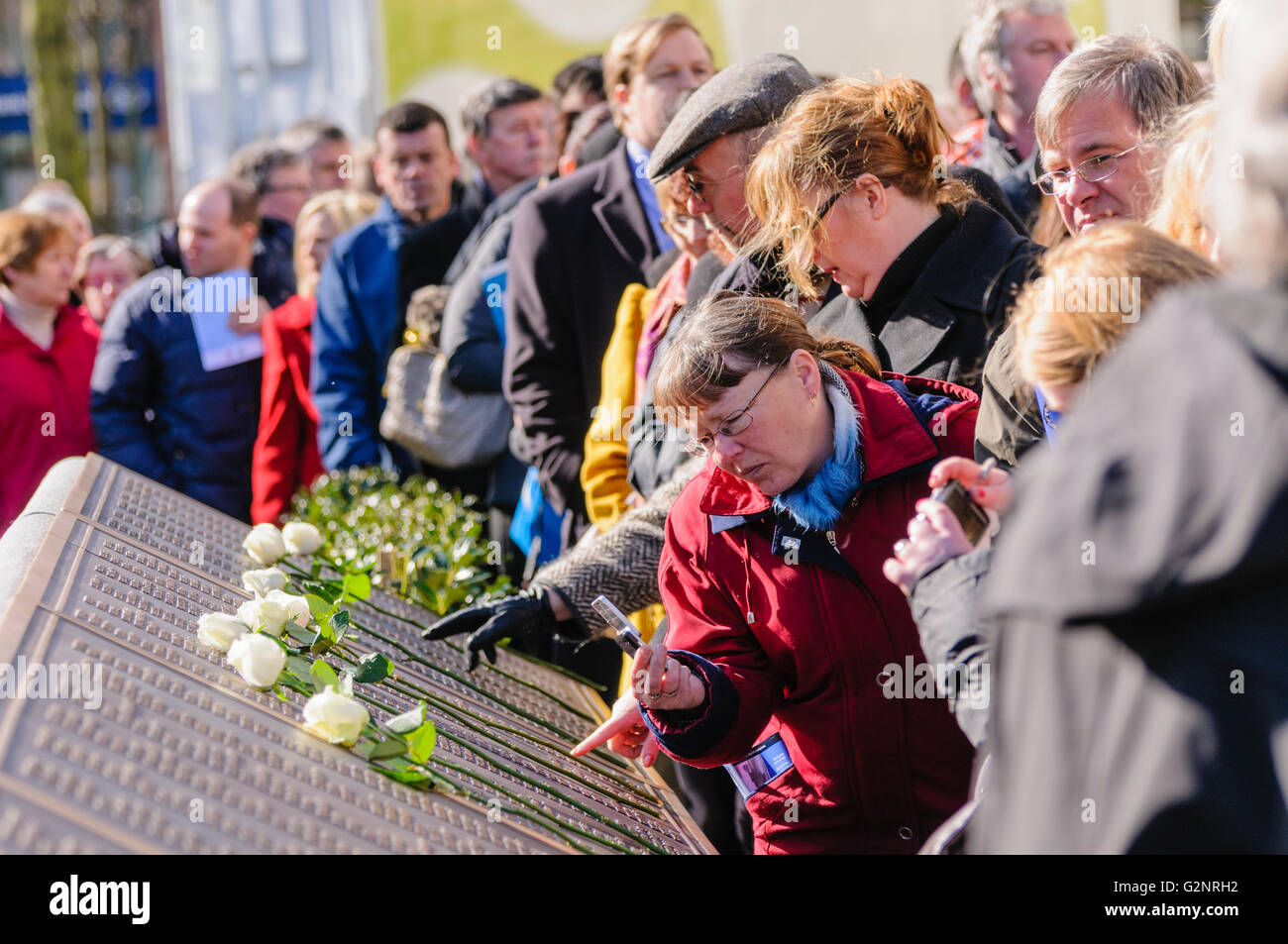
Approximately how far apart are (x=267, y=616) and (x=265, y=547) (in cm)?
66

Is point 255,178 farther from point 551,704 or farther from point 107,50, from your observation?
point 107,50

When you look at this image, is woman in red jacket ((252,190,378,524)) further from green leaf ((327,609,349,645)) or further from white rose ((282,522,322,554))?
green leaf ((327,609,349,645))

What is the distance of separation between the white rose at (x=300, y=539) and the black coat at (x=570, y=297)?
960mm

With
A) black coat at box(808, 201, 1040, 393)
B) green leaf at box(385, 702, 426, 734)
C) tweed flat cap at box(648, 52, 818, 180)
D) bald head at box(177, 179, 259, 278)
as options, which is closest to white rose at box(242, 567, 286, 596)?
green leaf at box(385, 702, 426, 734)

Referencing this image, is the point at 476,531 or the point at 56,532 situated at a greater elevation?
the point at 56,532

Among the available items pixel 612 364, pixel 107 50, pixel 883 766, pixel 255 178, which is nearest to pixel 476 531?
pixel 612 364

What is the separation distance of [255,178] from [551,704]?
486cm

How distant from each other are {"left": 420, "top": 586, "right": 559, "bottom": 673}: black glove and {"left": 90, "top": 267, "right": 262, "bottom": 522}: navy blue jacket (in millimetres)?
2638

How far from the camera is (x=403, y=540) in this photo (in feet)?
11.7

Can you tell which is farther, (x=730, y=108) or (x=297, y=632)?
(x=730, y=108)

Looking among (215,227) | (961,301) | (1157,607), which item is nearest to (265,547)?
(961,301)

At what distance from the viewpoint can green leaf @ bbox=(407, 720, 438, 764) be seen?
1.99 meters

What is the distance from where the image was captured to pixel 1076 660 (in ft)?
4.01

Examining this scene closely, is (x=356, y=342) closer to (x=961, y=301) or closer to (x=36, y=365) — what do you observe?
(x=36, y=365)
